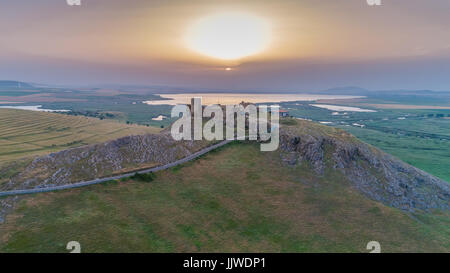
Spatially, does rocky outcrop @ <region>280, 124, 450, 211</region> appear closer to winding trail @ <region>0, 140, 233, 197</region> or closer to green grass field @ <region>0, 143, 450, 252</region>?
green grass field @ <region>0, 143, 450, 252</region>

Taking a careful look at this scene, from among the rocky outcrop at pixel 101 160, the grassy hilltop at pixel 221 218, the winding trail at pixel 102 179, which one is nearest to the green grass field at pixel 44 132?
the rocky outcrop at pixel 101 160

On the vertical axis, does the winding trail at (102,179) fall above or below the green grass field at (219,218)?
above

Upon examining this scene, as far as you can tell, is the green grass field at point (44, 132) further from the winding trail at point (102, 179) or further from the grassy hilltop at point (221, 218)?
the grassy hilltop at point (221, 218)

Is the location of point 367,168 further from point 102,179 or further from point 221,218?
point 102,179

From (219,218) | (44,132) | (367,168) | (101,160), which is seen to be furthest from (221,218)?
(44,132)

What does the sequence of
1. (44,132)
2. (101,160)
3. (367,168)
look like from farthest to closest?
(44,132) < (367,168) < (101,160)

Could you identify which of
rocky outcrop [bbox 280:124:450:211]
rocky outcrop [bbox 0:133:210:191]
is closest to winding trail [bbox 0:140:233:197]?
rocky outcrop [bbox 0:133:210:191]
